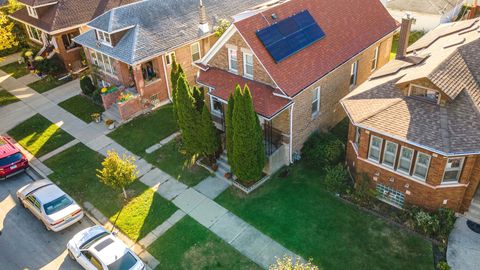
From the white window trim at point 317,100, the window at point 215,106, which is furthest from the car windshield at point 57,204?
the white window trim at point 317,100

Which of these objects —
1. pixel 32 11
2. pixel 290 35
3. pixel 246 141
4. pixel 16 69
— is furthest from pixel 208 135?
pixel 16 69

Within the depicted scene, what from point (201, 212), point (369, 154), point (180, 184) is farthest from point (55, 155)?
point (369, 154)

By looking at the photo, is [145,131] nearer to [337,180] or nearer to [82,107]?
[82,107]

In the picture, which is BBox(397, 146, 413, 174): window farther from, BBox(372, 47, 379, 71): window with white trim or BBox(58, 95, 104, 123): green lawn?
BBox(58, 95, 104, 123): green lawn

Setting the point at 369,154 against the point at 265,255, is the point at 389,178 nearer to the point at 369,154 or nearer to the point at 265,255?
the point at 369,154

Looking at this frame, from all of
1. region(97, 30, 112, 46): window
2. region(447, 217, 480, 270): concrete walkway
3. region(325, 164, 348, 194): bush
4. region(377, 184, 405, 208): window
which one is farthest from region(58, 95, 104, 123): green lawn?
region(447, 217, 480, 270): concrete walkway

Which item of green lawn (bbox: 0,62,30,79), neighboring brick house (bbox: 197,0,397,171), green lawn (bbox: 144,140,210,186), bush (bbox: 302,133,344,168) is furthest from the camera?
green lawn (bbox: 0,62,30,79)
